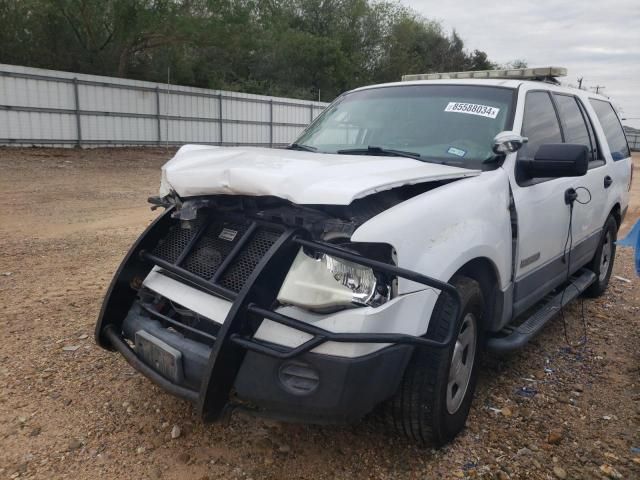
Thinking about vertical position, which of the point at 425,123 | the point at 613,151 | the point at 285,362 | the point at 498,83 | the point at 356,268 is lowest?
the point at 285,362

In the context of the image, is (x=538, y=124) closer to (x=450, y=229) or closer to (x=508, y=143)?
(x=508, y=143)

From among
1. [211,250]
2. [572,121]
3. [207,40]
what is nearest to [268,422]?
[211,250]

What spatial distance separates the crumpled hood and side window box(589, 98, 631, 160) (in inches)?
110

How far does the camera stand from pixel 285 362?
224 centimetres

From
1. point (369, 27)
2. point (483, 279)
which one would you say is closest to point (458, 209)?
point (483, 279)

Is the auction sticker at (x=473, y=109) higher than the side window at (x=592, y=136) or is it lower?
higher

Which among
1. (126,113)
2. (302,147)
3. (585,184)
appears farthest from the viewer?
(126,113)

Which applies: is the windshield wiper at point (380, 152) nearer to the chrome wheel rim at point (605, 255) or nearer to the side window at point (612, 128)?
the side window at point (612, 128)

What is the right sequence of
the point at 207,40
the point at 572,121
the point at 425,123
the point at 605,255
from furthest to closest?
the point at 207,40 < the point at 605,255 < the point at 572,121 < the point at 425,123

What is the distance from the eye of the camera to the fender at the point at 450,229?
233 centimetres

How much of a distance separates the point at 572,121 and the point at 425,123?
1.52m

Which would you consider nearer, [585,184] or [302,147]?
[302,147]

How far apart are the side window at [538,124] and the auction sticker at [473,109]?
8.4 inches

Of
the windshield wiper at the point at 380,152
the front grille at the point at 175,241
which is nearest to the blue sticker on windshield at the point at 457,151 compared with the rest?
the windshield wiper at the point at 380,152
